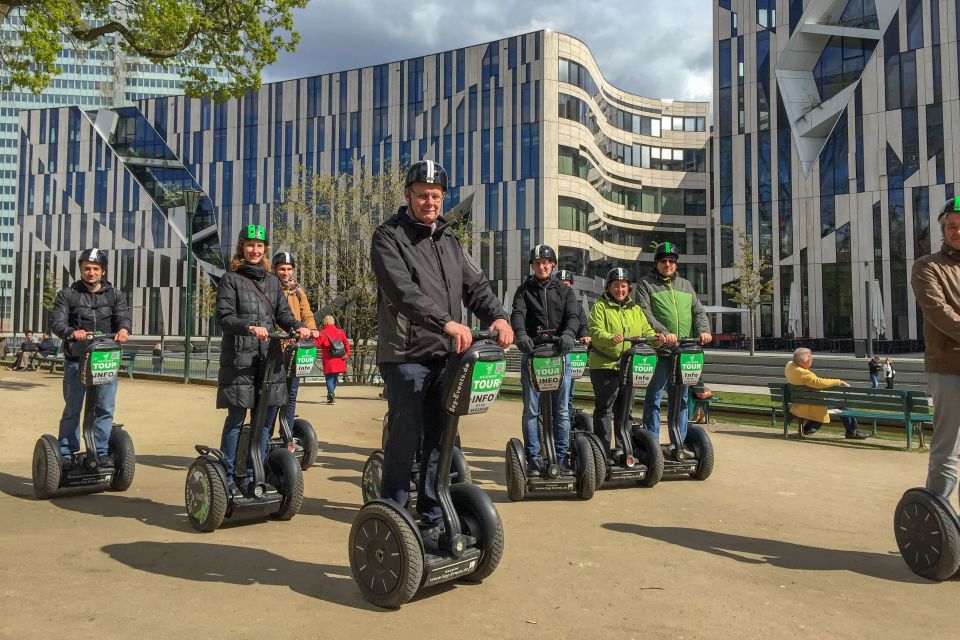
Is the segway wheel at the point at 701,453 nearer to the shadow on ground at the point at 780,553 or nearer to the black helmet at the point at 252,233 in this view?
the shadow on ground at the point at 780,553

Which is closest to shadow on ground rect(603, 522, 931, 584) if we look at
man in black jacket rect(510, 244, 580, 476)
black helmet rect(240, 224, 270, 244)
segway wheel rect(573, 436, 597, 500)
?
segway wheel rect(573, 436, 597, 500)

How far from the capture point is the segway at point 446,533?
3.43 meters

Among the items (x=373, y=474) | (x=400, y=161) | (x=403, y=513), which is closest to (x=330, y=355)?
(x=373, y=474)

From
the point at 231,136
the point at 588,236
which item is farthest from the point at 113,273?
the point at 588,236

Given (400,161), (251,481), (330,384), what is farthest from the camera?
(400,161)

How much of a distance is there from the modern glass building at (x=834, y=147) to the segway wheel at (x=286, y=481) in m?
39.4

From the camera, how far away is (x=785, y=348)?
137ft

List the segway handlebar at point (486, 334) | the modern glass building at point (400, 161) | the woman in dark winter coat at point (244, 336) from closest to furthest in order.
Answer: the segway handlebar at point (486, 334), the woman in dark winter coat at point (244, 336), the modern glass building at point (400, 161)

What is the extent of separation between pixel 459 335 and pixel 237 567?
2026 millimetres

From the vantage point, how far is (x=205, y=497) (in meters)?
4.81

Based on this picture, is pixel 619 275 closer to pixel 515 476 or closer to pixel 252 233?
pixel 515 476

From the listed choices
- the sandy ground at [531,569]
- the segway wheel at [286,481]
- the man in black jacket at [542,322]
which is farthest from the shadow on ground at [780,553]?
the segway wheel at [286,481]

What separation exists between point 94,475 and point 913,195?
41.9m

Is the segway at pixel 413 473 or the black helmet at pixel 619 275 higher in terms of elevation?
the black helmet at pixel 619 275
